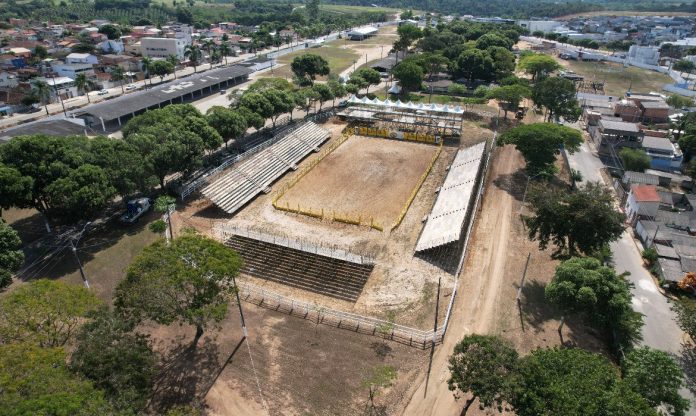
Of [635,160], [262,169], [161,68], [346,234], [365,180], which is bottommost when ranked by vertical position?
[346,234]

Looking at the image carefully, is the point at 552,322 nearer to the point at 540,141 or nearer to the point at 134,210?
the point at 540,141

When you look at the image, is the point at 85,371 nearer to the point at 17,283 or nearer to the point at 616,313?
the point at 17,283

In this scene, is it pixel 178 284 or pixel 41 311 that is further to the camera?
pixel 178 284

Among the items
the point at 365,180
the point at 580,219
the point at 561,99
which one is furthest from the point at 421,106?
the point at 580,219

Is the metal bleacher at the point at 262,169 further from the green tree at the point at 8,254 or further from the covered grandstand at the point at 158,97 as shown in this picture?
the covered grandstand at the point at 158,97

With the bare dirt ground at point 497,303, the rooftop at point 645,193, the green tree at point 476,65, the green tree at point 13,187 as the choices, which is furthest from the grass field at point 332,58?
the rooftop at point 645,193

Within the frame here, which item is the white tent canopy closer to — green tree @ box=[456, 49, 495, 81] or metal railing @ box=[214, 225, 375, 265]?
green tree @ box=[456, 49, 495, 81]

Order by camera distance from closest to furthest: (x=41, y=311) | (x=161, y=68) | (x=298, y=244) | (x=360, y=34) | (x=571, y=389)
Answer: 1. (x=571, y=389)
2. (x=41, y=311)
3. (x=298, y=244)
4. (x=161, y=68)
5. (x=360, y=34)

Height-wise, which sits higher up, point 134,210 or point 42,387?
point 42,387
